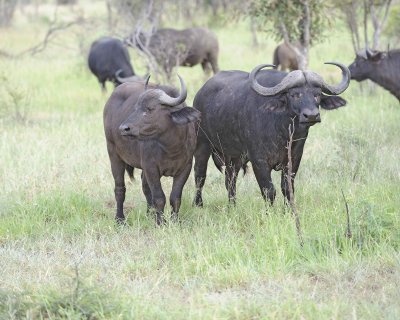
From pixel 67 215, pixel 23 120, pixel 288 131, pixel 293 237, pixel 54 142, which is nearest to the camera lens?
pixel 293 237

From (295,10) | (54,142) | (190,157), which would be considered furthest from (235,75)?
(295,10)

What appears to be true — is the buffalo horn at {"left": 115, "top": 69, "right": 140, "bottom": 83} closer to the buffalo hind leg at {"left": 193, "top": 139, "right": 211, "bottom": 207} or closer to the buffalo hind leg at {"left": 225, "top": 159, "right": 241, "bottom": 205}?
the buffalo hind leg at {"left": 193, "top": 139, "right": 211, "bottom": 207}

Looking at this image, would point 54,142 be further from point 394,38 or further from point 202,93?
point 394,38

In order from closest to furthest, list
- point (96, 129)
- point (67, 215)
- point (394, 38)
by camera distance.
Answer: point (67, 215) → point (96, 129) → point (394, 38)

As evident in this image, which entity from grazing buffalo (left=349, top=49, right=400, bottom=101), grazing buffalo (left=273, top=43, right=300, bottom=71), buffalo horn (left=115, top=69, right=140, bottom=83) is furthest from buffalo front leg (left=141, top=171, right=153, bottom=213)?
grazing buffalo (left=273, top=43, right=300, bottom=71)

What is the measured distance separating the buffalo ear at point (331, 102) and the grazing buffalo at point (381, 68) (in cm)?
446

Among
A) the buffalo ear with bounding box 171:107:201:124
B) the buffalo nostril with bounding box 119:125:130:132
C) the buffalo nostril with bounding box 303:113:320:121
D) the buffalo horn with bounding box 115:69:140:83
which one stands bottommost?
the buffalo horn with bounding box 115:69:140:83

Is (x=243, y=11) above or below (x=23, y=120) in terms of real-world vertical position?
above

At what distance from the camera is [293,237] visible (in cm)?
536

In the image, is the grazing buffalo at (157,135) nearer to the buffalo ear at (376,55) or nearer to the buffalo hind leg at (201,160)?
the buffalo hind leg at (201,160)

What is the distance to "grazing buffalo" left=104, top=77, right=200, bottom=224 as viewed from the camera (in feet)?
19.9

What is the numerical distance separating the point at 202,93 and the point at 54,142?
3.44m

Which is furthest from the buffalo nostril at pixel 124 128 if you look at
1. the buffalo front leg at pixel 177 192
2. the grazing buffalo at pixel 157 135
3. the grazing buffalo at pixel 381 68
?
the grazing buffalo at pixel 381 68

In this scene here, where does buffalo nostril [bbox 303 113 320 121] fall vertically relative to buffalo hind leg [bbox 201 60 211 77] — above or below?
above
